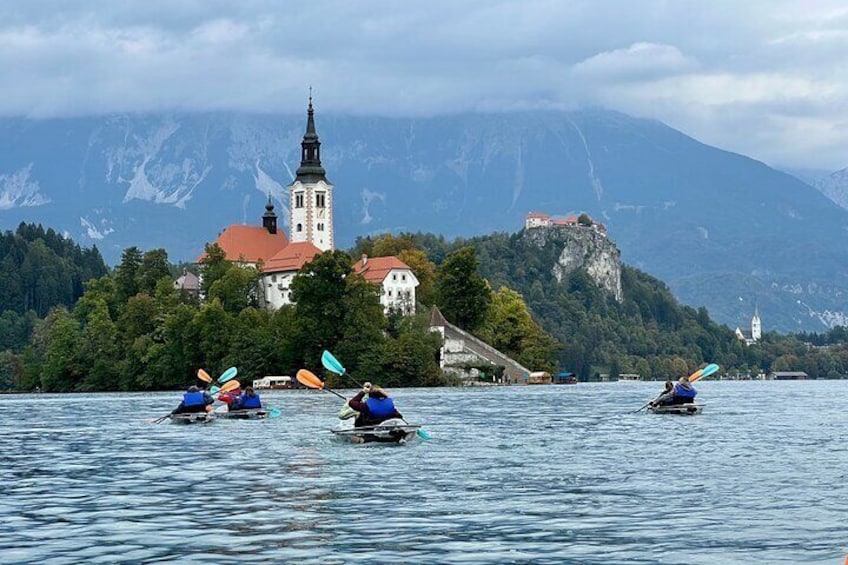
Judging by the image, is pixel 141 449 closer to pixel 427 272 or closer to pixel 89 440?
pixel 89 440

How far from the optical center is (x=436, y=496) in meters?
38.7

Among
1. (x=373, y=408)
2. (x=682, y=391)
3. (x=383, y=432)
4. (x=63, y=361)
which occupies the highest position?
(x=63, y=361)

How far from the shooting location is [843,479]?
1649 inches

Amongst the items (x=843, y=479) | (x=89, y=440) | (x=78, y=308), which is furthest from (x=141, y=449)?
(x=78, y=308)

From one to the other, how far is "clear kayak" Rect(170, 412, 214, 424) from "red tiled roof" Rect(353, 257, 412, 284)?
106064mm

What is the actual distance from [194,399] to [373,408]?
69.4 feet

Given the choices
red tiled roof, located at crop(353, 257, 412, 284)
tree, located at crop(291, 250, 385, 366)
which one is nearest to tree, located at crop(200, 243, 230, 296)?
red tiled roof, located at crop(353, 257, 412, 284)

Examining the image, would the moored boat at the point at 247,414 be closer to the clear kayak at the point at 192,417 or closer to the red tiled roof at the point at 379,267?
the clear kayak at the point at 192,417

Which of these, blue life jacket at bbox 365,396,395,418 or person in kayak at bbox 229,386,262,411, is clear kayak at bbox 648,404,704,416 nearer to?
person in kayak at bbox 229,386,262,411

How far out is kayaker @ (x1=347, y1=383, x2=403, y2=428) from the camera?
55.5 metres

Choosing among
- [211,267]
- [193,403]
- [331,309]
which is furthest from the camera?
[211,267]

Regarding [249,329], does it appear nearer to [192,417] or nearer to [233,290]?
[233,290]

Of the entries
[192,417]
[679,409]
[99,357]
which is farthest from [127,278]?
[679,409]

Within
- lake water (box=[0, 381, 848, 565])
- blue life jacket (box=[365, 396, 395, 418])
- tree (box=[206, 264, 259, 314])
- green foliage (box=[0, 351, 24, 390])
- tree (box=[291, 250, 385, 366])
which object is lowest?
lake water (box=[0, 381, 848, 565])
